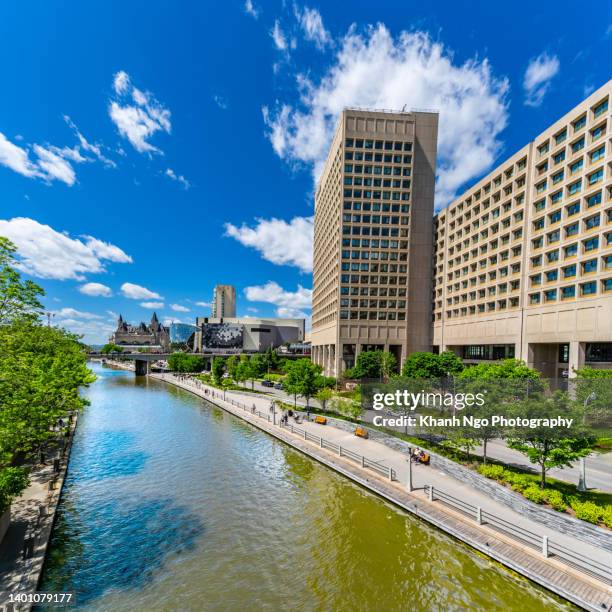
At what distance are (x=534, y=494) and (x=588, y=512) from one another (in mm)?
2427

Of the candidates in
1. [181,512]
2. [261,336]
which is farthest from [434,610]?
[261,336]

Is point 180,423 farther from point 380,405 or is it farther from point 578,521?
point 578,521

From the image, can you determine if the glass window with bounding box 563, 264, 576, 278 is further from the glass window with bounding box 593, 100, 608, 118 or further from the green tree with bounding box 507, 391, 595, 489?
the green tree with bounding box 507, 391, 595, 489

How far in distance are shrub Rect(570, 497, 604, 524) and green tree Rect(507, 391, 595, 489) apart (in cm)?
239

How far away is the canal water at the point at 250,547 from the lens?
1334 centimetres

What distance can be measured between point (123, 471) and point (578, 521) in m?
29.9

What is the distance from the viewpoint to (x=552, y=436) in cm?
1930

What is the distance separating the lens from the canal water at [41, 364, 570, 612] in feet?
43.8

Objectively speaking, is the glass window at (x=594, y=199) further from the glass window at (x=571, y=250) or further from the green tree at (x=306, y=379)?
the green tree at (x=306, y=379)

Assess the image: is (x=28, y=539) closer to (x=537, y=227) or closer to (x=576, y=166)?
(x=537, y=227)

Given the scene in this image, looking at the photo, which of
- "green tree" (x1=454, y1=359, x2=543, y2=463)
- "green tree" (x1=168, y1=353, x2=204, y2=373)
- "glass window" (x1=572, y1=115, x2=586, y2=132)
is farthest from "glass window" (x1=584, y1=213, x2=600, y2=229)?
"green tree" (x1=168, y1=353, x2=204, y2=373)

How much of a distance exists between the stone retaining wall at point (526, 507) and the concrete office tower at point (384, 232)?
52.1 metres

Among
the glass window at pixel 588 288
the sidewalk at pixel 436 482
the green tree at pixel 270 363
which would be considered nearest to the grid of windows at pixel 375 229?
the green tree at pixel 270 363

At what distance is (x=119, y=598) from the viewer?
1339cm
